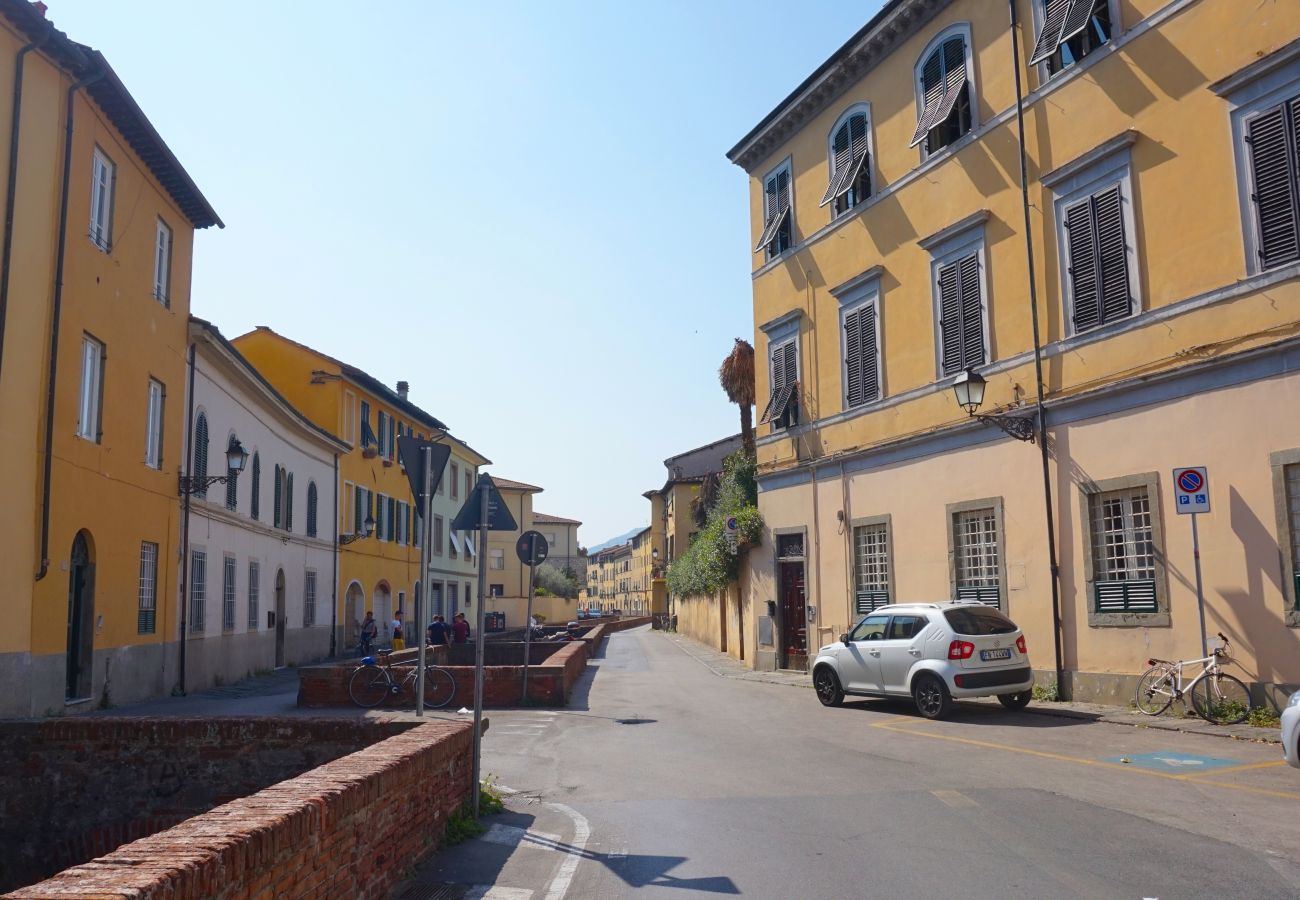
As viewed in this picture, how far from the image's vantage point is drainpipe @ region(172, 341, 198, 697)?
2200 cm

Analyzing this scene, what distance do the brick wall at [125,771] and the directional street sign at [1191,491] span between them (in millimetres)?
Result: 9873

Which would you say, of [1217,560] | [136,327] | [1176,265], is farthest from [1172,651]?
[136,327]

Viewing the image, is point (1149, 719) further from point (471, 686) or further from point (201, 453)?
point (201, 453)

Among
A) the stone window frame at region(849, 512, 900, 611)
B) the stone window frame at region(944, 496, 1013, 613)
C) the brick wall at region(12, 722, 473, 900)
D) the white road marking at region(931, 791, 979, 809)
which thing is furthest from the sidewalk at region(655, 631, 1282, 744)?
the brick wall at region(12, 722, 473, 900)

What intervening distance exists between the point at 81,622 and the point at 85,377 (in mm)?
3974

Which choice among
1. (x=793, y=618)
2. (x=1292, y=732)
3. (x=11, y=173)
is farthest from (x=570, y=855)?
(x=793, y=618)

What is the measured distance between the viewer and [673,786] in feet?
33.2

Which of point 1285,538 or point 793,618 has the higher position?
point 1285,538

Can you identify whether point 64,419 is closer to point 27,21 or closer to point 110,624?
point 110,624

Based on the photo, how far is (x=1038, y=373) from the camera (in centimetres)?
1692

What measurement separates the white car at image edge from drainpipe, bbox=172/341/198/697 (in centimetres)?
1945

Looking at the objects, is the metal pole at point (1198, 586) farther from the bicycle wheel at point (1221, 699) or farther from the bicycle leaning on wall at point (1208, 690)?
the bicycle wheel at point (1221, 699)

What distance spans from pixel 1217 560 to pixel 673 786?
8002 mm

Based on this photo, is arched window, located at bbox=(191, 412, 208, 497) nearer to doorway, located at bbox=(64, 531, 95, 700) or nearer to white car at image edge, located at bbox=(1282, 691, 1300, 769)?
doorway, located at bbox=(64, 531, 95, 700)
